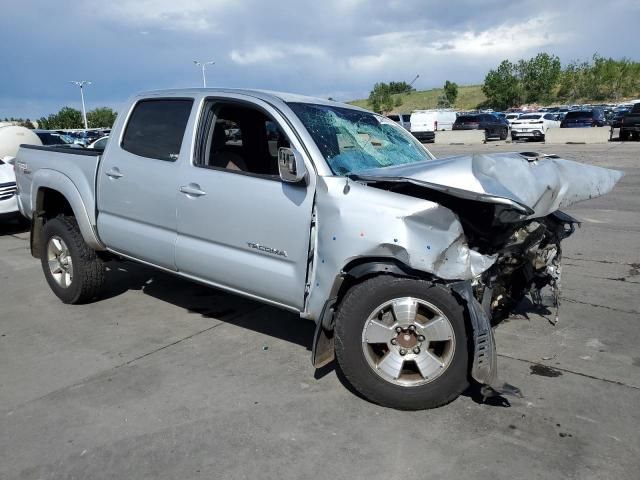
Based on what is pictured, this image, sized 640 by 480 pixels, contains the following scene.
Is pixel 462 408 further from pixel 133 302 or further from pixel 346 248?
pixel 133 302

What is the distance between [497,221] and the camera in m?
3.54

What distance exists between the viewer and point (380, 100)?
98.4m

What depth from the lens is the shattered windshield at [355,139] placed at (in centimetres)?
395

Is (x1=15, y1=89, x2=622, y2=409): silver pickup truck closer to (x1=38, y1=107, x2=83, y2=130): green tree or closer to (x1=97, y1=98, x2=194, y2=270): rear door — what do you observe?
(x1=97, y1=98, x2=194, y2=270): rear door

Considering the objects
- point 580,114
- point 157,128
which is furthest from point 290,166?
point 580,114

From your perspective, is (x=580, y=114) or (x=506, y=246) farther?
(x=580, y=114)

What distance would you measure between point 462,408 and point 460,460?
0.55 metres

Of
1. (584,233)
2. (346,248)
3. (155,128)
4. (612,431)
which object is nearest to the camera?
(612,431)

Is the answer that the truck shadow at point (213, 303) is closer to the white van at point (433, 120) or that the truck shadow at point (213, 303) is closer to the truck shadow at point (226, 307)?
the truck shadow at point (226, 307)

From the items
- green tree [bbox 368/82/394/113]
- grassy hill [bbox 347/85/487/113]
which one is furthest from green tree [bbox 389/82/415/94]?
green tree [bbox 368/82/394/113]

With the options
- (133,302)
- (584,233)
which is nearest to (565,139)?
(584,233)

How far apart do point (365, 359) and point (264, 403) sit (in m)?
0.71

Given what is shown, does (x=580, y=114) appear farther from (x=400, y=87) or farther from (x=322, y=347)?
(x=400, y=87)

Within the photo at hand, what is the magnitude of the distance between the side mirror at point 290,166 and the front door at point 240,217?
9 cm
